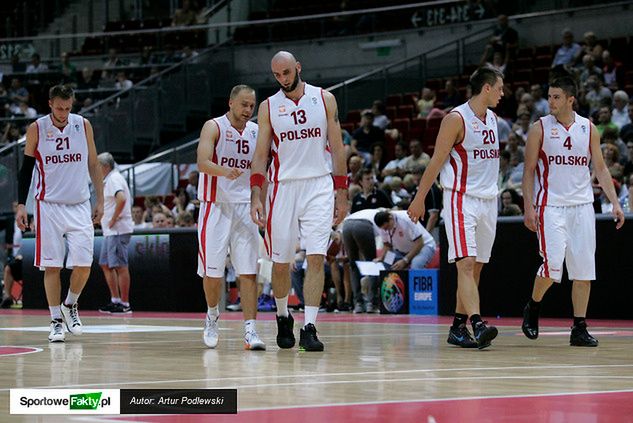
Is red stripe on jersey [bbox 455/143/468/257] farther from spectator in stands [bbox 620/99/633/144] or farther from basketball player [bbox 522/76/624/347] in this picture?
spectator in stands [bbox 620/99/633/144]

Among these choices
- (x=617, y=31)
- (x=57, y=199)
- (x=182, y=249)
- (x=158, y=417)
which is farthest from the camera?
(x=617, y=31)

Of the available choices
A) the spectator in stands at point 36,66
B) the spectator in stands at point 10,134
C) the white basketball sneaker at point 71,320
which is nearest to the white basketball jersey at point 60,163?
the white basketball sneaker at point 71,320

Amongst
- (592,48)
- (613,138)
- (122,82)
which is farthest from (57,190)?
(122,82)

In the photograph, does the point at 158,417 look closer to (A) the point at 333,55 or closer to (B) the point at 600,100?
(B) the point at 600,100

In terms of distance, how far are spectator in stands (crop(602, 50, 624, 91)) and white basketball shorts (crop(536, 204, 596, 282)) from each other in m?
10.8

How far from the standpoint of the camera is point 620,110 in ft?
60.8

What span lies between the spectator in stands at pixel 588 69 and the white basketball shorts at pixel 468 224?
432 inches

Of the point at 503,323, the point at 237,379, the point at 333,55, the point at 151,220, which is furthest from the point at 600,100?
the point at 237,379

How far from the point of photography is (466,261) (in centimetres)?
936

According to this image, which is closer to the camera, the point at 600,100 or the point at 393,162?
the point at 600,100

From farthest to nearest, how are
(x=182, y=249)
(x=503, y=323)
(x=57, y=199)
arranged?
(x=182, y=249) → (x=503, y=323) → (x=57, y=199)

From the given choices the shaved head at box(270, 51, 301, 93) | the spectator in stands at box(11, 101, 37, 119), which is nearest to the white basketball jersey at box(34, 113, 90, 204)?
the shaved head at box(270, 51, 301, 93)

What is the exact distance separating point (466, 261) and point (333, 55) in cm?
1874

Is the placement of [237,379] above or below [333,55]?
below
